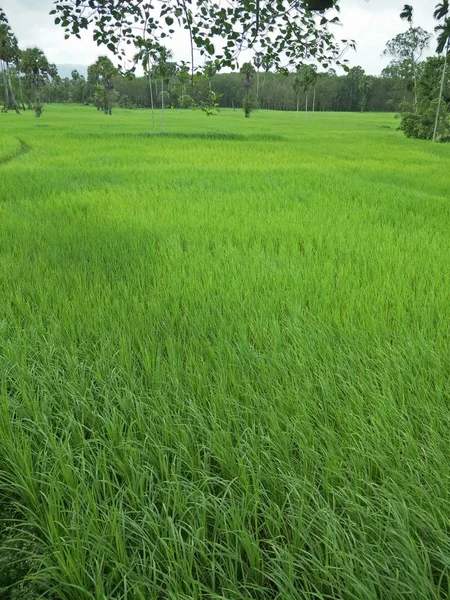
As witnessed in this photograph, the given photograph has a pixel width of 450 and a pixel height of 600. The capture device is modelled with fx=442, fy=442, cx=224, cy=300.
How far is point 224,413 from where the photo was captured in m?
1.59

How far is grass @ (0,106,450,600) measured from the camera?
1.02 m

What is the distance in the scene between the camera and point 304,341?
206 cm

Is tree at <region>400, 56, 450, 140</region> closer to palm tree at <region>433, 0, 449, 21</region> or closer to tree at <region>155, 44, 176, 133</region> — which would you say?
palm tree at <region>433, 0, 449, 21</region>

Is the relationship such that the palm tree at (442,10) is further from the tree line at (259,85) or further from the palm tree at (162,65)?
the palm tree at (162,65)

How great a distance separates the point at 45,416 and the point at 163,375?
0.47m

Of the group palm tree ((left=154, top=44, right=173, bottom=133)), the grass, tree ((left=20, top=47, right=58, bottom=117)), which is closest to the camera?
the grass

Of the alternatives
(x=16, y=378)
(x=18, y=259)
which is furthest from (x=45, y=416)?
(x=18, y=259)

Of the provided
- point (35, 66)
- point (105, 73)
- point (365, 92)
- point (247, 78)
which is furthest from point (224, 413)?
point (365, 92)

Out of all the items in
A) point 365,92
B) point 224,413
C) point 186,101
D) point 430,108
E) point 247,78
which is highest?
point 365,92

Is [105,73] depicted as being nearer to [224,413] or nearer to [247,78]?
[224,413]

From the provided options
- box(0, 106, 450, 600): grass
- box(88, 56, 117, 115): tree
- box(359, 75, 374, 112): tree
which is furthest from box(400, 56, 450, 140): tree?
box(359, 75, 374, 112): tree

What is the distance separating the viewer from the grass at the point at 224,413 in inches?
40.1

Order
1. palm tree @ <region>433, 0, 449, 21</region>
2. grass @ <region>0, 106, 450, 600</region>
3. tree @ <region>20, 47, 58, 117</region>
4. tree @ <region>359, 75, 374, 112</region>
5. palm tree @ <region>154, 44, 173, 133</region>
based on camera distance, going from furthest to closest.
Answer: tree @ <region>359, 75, 374, 112</region> < tree @ <region>20, 47, 58, 117</region> < palm tree @ <region>433, 0, 449, 21</region> < palm tree @ <region>154, 44, 173, 133</region> < grass @ <region>0, 106, 450, 600</region>

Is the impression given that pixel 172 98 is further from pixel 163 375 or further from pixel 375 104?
pixel 375 104
